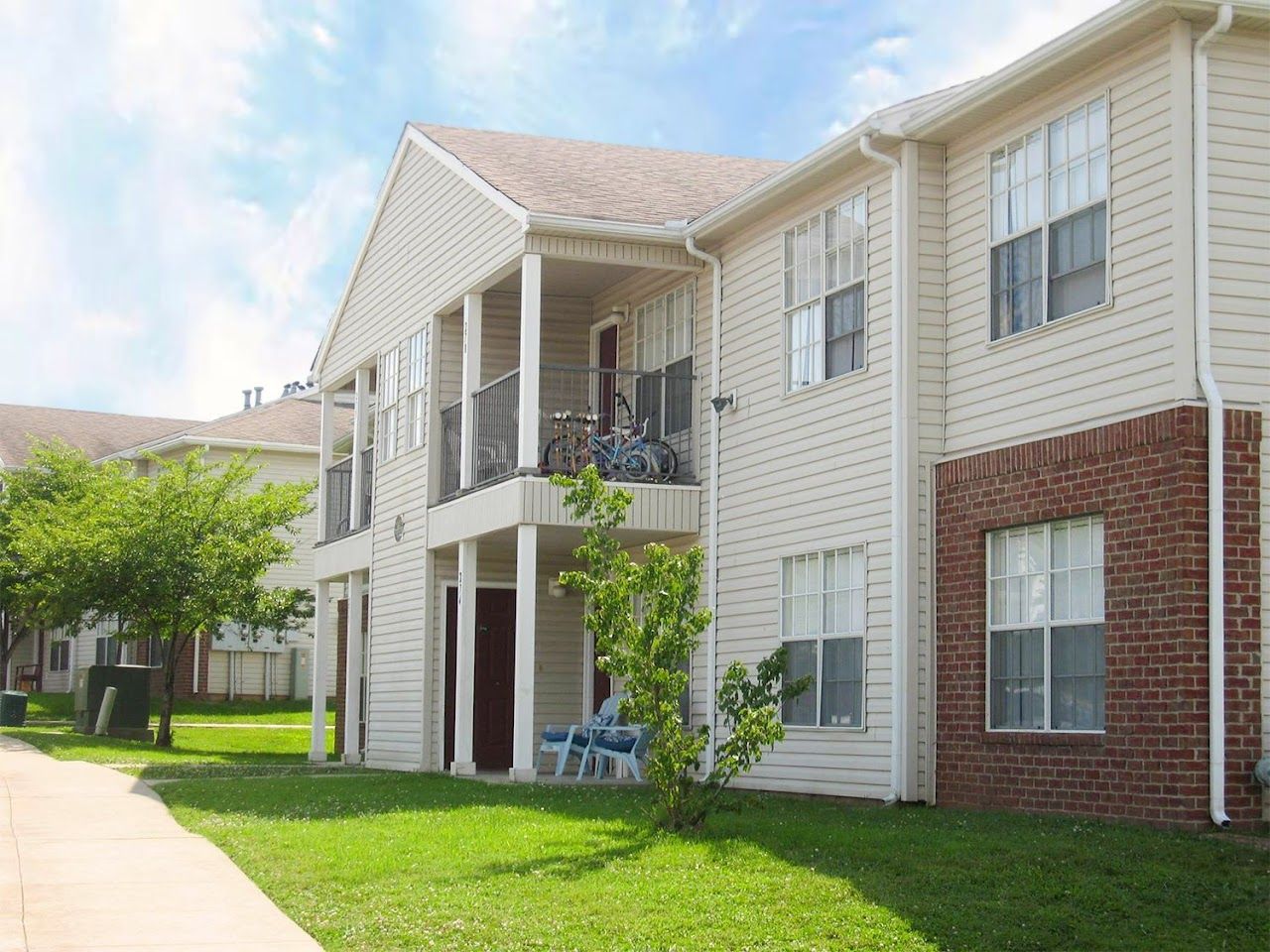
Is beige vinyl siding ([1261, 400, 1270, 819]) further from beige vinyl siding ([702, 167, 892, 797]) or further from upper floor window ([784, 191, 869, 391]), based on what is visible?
upper floor window ([784, 191, 869, 391])

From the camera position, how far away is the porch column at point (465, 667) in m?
19.5

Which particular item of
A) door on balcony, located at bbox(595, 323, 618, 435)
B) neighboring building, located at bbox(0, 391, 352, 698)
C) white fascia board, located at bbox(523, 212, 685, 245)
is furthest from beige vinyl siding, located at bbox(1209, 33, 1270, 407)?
neighboring building, located at bbox(0, 391, 352, 698)

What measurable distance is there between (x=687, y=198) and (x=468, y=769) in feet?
23.4

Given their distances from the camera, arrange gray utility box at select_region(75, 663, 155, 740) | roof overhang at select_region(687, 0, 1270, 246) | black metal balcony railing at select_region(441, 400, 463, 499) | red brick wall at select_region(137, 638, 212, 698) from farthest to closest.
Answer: red brick wall at select_region(137, 638, 212, 698)
gray utility box at select_region(75, 663, 155, 740)
black metal balcony railing at select_region(441, 400, 463, 499)
roof overhang at select_region(687, 0, 1270, 246)

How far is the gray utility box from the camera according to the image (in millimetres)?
30281

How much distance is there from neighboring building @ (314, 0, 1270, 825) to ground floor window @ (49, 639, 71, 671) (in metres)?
29.9

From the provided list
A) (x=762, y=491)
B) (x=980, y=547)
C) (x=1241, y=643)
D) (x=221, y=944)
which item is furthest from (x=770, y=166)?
(x=221, y=944)

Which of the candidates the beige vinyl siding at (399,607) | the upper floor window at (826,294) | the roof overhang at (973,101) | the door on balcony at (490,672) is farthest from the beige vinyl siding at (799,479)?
the beige vinyl siding at (399,607)

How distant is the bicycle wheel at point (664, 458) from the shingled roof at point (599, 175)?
7.92ft

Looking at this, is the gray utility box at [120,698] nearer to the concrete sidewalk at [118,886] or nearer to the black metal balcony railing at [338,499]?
the black metal balcony railing at [338,499]

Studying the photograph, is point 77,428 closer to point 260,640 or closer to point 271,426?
point 271,426

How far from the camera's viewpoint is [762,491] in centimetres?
1711

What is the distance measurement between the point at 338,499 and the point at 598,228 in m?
10.7

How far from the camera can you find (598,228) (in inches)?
715
